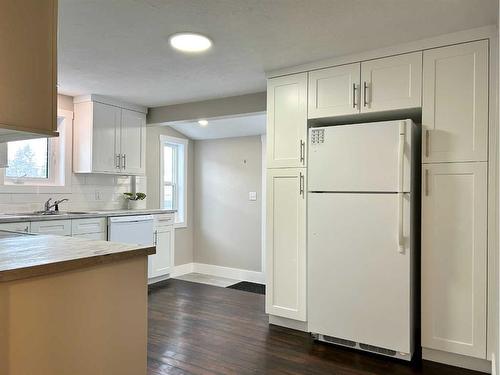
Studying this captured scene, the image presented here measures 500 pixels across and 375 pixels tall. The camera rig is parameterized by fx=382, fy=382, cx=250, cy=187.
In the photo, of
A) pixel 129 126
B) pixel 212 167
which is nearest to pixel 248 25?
pixel 129 126

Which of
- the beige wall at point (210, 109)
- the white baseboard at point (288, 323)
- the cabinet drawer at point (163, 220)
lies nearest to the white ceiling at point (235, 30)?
the beige wall at point (210, 109)

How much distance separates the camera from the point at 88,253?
1484mm

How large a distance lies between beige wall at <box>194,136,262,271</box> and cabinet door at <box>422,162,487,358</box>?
2854 millimetres

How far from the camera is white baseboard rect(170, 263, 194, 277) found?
5418 mm

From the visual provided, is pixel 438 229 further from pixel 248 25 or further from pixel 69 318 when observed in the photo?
pixel 69 318

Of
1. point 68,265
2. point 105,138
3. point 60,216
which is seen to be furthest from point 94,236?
point 68,265

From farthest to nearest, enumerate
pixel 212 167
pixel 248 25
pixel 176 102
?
pixel 212 167, pixel 176 102, pixel 248 25

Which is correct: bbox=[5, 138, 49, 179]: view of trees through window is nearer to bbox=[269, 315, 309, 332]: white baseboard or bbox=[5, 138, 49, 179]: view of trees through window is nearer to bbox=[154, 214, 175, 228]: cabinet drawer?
bbox=[154, 214, 175, 228]: cabinet drawer

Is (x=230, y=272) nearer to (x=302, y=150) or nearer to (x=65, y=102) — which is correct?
(x=302, y=150)

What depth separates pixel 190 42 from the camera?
2.60 metres

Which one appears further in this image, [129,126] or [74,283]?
[129,126]

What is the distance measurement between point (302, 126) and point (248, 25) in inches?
39.9

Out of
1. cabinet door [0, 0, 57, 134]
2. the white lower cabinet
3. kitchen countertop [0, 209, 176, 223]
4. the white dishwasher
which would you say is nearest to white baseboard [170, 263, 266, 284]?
the white lower cabinet

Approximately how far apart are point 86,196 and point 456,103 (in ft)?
12.5
